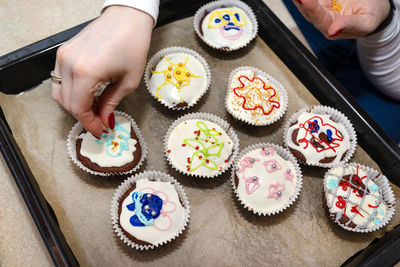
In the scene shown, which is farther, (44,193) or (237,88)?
(237,88)

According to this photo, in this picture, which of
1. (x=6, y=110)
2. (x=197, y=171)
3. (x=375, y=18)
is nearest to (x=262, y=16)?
(x=375, y=18)

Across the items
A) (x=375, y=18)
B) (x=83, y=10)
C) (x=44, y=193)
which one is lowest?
(x=44, y=193)

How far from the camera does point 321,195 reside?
6.74 ft

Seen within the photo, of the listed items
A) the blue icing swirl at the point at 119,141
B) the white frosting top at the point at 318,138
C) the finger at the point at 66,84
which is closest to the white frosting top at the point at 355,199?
the white frosting top at the point at 318,138

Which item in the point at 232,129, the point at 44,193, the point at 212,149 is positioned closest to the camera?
the point at 44,193

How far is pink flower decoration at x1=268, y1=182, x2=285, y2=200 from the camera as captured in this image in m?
1.93

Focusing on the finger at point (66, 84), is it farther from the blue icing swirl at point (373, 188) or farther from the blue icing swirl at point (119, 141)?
the blue icing swirl at point (373, 188)

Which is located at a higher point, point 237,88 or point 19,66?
point 237,88

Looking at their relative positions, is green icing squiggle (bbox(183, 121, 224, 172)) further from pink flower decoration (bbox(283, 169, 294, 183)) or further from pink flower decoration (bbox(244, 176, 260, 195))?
pink flower decoration (bbox(283, 169, 294, 183))

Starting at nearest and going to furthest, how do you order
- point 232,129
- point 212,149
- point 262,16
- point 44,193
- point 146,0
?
point 146,0 < point 44,193 < point 212,149 < point 232,129 < point 262,16

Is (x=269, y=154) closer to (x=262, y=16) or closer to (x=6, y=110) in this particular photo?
(x=262, y=16)

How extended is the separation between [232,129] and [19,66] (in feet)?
4.49

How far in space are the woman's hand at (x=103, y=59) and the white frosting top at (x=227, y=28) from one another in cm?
81

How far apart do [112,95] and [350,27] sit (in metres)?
1.33
